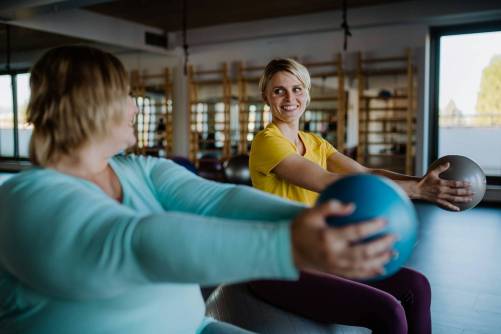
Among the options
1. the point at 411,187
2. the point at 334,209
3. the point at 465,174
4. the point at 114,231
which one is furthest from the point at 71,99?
the point at 465,174

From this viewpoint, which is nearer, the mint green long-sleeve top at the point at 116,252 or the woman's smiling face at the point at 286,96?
the mint green long-sleeve top at the point at 116,252

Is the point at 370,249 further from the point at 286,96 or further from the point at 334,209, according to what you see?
the point at 286,96

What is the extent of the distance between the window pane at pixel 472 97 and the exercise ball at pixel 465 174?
225 inches

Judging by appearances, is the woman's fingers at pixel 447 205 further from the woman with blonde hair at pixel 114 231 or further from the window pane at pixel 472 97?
the window pane at pixel 472 97

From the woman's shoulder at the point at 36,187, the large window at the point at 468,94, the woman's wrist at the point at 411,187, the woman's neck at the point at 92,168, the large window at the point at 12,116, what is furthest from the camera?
the large window at the point at 12,116

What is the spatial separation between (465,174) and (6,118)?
→ 1226cm

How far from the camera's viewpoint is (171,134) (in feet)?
31.6

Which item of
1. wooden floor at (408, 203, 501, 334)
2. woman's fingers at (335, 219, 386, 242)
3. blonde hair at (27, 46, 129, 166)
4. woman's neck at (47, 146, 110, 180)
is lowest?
wooden floor at (408, 203, 501, 334)

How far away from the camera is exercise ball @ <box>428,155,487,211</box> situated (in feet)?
5.16

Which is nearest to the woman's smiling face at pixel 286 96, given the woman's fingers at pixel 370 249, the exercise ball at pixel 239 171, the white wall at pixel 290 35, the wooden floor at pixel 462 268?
the woman's fingers at pixel 370 249

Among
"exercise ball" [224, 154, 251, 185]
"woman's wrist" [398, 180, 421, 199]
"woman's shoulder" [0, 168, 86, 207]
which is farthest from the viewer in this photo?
"exercise ball" [224, 154, 251, 185]

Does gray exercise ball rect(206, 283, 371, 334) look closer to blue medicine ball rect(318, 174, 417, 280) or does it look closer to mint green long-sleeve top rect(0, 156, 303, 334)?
mint green long-sleeve top rect(0, 156, 303, 334)

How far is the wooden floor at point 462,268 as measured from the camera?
2.62m

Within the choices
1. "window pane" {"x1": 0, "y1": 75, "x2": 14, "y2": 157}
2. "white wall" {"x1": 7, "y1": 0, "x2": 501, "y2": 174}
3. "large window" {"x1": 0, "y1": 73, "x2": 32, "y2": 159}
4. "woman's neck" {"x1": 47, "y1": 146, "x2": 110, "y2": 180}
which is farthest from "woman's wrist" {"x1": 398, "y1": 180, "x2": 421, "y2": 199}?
"window pane" {"x1": 0, "y1": 75, "x2": 14, "y2": 157}
